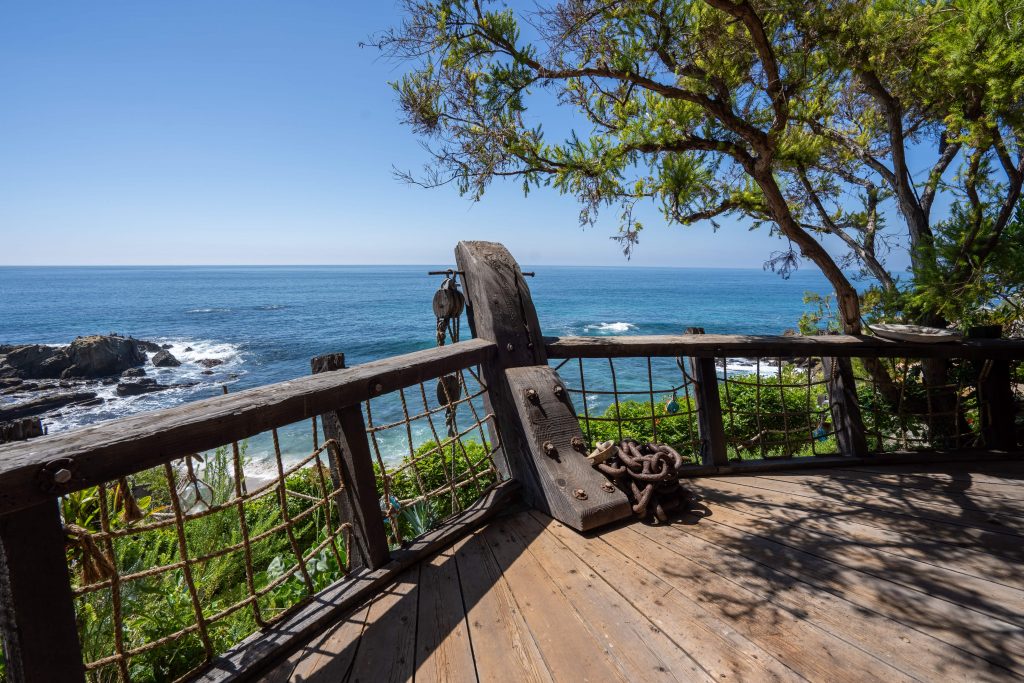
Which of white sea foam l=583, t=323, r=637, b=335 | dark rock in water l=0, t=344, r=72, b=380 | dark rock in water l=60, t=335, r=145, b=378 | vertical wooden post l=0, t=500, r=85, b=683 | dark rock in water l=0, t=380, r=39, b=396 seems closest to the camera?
vertical wooden post l=0, t=500, r=85, b=683

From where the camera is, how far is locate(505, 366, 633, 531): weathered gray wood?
2076 millimetres

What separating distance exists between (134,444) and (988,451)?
156 inches

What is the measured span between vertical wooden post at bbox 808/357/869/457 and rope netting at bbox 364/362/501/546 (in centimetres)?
205

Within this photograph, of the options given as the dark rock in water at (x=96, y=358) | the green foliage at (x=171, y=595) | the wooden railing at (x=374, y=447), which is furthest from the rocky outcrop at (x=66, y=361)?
the wooden railing at (x=374, y=447)

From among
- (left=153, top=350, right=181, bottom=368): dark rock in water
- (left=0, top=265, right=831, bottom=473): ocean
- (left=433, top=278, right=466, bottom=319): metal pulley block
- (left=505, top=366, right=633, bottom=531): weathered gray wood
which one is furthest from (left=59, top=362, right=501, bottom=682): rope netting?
(left=153, top=350, right=181, bottom=368): dark rock in water

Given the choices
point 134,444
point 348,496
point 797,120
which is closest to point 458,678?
point 348,496

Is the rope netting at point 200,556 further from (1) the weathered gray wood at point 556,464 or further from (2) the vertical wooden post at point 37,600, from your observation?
(1) the weathered gray wood at point 556,464

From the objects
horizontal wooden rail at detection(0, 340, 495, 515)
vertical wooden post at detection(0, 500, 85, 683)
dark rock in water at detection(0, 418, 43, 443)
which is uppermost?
dark rock in water at detection(0, 418, 43, 443)

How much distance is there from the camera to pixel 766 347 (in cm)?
267

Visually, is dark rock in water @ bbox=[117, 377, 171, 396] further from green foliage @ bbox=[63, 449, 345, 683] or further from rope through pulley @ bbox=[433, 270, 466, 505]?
rope through pulley @ bbox=[433, 270, 466, 505]

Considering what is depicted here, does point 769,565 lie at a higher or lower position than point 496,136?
lower

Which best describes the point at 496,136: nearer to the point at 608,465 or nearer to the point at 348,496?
the point at 608,465

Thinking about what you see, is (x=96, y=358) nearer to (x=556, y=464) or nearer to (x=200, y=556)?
(x=200, y=556)

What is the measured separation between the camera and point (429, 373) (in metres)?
2.02
